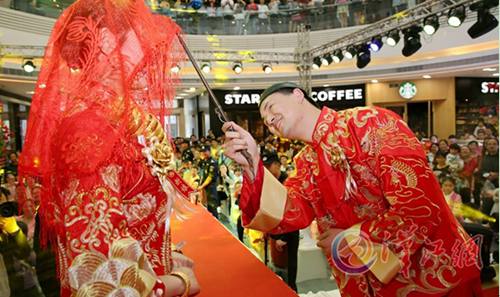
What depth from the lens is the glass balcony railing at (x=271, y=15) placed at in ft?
31.5

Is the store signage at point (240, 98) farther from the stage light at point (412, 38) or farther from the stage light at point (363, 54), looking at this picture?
the stage light at point (412, 38)

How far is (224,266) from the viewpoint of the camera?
171cm

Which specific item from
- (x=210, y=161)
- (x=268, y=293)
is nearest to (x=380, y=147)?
(x=268, y=293)

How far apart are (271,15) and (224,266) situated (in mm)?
9794

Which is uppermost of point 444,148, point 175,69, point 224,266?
point 175,69

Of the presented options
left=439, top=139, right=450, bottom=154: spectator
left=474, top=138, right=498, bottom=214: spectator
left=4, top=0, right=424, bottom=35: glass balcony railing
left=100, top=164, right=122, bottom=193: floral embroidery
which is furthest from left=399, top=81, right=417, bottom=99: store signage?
left=100, top=164, right=122, bottom=193: floral embroidery

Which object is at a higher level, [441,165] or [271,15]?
[271,15]

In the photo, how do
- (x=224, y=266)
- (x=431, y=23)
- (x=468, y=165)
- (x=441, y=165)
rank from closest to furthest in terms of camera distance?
(x=224, y=266), (x=468, y=165), (x=441, y=165), (x=431, y=23)

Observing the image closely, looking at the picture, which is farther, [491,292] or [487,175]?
[487,175]

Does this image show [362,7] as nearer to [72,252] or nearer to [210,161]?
[210,161]

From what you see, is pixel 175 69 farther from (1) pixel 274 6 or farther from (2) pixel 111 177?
(1) pixel 274 6

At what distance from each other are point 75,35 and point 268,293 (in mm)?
970

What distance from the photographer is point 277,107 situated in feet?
4.34

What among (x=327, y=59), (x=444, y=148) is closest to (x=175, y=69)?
(x=444, y=148)
